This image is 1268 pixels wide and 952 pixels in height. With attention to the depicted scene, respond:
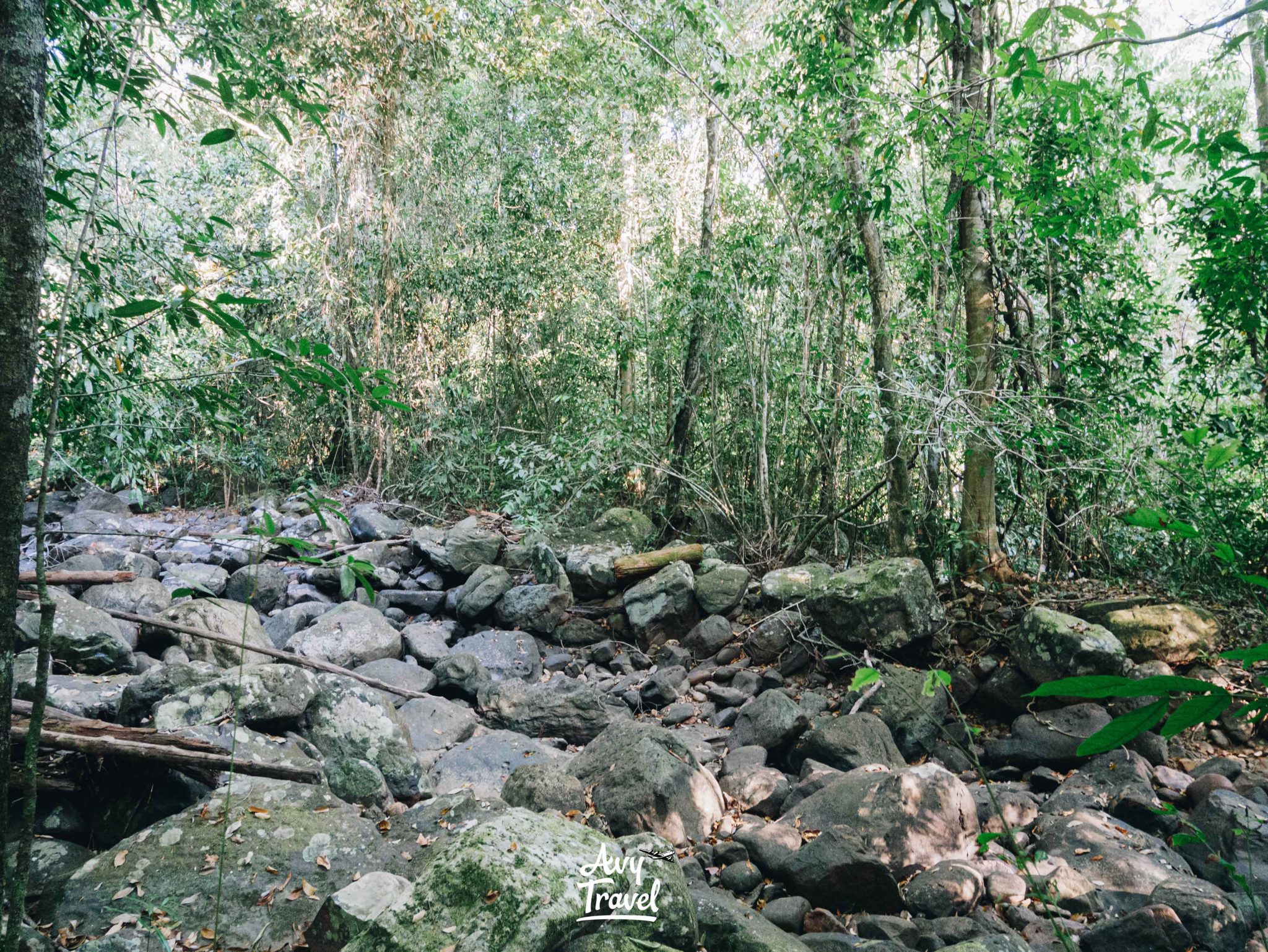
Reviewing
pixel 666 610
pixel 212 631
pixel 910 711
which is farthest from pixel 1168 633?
pixel 212 631

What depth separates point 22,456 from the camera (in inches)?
55.9

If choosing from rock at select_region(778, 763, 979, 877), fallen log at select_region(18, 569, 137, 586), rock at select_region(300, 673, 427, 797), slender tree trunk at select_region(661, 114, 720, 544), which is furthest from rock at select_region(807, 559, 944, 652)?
fallen log at select_region(18, 569, 137, 586)

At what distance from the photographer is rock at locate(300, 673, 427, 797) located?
3.81m

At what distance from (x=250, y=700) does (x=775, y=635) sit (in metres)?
3.62

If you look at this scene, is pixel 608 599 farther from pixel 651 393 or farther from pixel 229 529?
pixel 229 529

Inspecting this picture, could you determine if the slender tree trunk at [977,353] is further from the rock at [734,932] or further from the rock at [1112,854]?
→ the rock at [734,932]

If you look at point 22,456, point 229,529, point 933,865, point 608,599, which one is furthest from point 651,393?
point 22,456

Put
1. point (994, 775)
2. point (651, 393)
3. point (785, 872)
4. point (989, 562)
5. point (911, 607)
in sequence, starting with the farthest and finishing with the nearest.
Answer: point (651, 393) < point (989, 562) < point (911, 607) < point (994, 775) < point (785, 872)

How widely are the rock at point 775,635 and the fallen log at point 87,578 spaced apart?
4.89m

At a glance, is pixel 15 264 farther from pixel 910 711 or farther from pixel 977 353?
pixel 977 353

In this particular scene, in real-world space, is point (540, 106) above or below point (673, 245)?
above

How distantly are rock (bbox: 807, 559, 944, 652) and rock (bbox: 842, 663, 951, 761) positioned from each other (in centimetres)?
27

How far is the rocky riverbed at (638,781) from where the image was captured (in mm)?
2248

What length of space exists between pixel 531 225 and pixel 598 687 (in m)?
5.87
